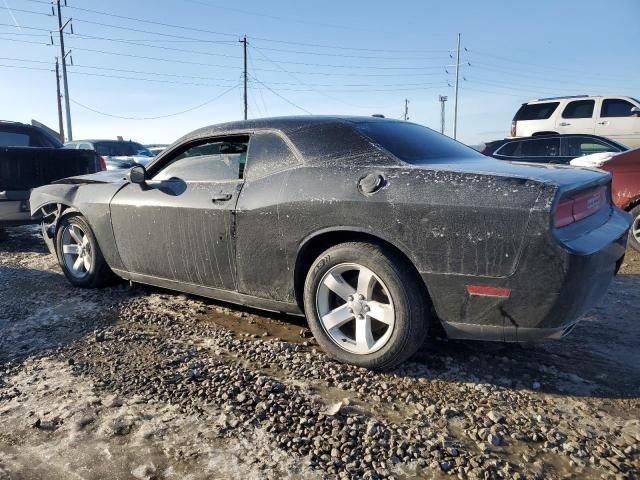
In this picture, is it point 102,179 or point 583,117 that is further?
point 583,117

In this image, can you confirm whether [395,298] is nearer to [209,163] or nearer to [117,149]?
[209,163]

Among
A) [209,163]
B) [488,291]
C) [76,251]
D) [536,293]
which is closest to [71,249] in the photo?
[76,251]

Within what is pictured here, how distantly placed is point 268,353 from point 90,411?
3.40 feet

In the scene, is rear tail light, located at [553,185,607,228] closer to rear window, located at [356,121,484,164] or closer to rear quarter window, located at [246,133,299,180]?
rear window, located at [356,121,484,164]

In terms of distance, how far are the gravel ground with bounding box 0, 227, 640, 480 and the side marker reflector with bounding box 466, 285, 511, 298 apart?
→ 0.54m

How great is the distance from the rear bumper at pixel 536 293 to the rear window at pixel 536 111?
11727 millimetres

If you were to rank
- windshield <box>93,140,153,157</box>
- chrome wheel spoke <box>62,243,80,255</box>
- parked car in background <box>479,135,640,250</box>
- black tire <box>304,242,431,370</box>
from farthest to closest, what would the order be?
windshield <box>93,140,153,157</box>, parked car in background <box>479,135,640,250</box>, chrome wheel spoke <box>62,243,80,255</box>, black tire <box>304,242,431,370</box>

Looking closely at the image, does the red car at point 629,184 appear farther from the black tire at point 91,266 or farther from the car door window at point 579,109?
the car door window at point 579,109

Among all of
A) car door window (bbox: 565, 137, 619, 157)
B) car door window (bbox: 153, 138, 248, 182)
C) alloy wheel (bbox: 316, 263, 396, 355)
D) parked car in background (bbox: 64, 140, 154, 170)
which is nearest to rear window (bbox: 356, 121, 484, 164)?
alloy wheel (bbox: 316, 263, 396, 355)

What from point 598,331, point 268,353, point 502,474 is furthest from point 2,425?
point 598,331

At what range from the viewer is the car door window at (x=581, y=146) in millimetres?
8188

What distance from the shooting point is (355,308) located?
2.83 m

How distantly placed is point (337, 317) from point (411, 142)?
124cm

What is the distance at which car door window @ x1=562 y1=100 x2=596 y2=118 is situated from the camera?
493 inches
